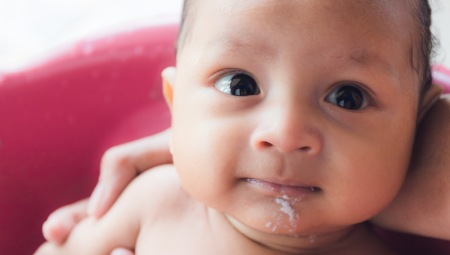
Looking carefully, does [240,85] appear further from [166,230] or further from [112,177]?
[112,177]

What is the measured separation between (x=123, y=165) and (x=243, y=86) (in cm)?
51

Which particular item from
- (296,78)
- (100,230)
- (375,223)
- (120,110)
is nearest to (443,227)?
(375,223)

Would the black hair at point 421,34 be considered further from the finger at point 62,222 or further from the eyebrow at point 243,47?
the finger at point 62,222

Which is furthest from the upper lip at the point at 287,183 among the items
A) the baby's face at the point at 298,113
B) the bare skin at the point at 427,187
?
the bare skin at the point at 427,187

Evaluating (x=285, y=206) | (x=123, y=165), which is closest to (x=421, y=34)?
(x=285, y=206)

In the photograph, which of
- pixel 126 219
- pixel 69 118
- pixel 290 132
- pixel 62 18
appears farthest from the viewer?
pixel 62 18

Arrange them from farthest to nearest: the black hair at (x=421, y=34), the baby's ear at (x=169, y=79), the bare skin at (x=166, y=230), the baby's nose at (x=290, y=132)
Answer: the baby's ear at (x=169, y=79) → the bare skin at (x=166, y=230) → the black hair at (x=421, y=34) → the baby's nose at (x=290, y=132)

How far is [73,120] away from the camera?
49.9 inches

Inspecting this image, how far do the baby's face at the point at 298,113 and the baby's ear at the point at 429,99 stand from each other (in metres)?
0.14

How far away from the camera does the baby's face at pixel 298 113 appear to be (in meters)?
0.64

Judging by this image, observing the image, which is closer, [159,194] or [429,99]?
[429,99]

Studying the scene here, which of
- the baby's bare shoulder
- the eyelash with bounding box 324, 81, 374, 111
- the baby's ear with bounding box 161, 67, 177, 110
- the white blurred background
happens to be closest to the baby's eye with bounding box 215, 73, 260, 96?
the eyelash with bounding box 324, 81, 374, 111

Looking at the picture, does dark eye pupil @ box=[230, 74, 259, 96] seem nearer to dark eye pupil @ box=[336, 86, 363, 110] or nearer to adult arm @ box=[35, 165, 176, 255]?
dark eye pupil @ box=[336, 86, 363, 110]

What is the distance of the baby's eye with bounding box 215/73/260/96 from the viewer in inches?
27.6
